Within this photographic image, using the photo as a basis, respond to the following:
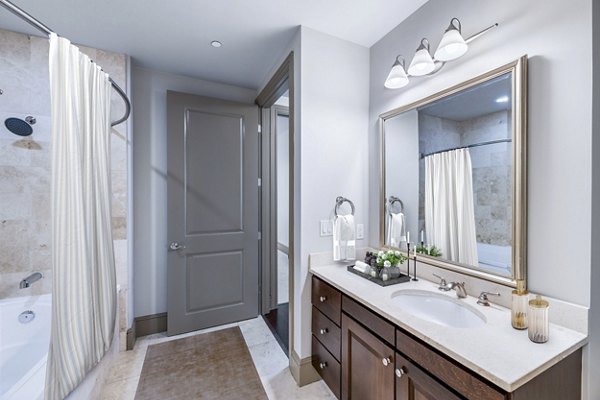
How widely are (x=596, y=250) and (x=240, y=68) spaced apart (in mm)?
2651

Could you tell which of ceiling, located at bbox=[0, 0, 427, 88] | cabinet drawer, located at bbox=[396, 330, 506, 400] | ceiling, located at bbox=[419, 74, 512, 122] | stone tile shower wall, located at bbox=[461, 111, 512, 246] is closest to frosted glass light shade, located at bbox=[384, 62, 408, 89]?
ceiling, located at bbox=[419, 74, 512, 122]

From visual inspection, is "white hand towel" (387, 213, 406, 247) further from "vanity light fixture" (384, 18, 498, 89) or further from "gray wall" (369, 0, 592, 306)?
"vanity light fixture" (384, 18, 498, 89)

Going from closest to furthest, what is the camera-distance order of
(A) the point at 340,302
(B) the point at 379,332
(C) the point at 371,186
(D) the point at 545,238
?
(D) the point at 545,238 → (B) the point at 379,332 → (A) the point at 340,302 → (C) the point at 371,186

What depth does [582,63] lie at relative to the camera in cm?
→ 95

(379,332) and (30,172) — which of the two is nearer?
(379,332)

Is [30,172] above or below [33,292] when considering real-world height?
above

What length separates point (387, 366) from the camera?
113cm

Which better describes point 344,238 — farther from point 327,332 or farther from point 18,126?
point 18,126

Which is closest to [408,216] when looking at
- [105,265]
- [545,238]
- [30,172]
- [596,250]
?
[545,238]

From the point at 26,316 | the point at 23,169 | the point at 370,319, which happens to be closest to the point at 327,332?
the point at 370,319

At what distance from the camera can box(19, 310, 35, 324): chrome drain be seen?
1.62m

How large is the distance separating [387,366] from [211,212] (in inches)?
78.7

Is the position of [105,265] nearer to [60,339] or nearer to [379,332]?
[60,339]

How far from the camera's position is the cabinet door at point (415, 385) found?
2.95ft
